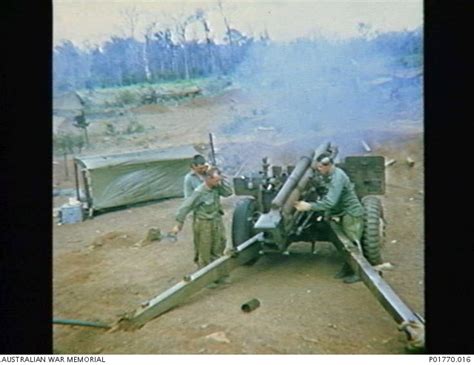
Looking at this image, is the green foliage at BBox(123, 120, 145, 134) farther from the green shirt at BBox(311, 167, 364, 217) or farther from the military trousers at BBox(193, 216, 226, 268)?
the green shirt at BBox(311, 167, 364, 217)

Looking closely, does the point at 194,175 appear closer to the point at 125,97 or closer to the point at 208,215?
the point at 208,215

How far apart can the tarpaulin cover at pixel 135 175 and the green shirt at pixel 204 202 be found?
0.13 feet

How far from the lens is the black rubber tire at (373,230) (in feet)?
6.27

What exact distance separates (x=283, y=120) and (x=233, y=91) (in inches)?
6.3

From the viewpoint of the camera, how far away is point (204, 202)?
1955mm

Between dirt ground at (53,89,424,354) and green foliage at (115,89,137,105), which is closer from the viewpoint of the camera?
dirt ground at (53,89,424,354)

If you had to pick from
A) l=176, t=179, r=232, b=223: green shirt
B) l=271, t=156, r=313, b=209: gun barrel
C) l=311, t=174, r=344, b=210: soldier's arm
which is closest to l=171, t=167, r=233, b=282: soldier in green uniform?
l=176, t=179, r=232, b=223: green shirt

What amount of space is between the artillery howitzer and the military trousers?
0.09 ft

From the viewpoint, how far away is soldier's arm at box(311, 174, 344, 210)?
1.92 m

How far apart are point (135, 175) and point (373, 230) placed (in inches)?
26.6

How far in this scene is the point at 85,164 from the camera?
1948 mm
